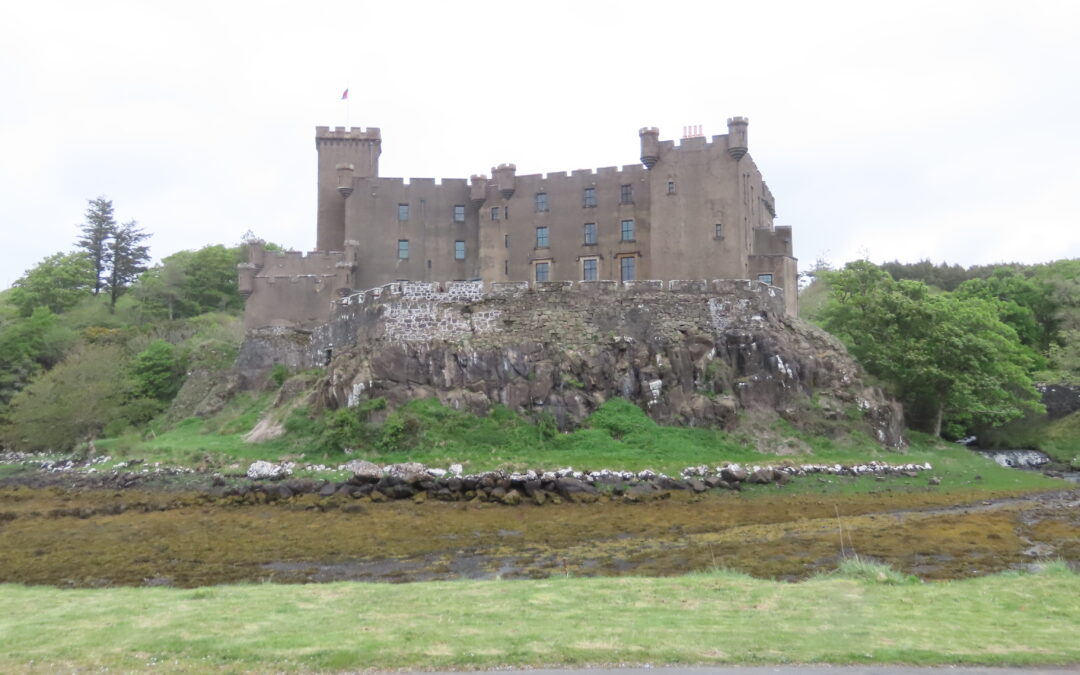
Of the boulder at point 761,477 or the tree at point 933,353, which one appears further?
the tree at point 933,353

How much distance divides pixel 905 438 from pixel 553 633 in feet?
111

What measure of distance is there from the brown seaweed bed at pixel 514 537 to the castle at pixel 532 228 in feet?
58.5

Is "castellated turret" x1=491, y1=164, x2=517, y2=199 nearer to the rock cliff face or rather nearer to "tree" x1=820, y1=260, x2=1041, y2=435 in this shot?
the rock cliff face

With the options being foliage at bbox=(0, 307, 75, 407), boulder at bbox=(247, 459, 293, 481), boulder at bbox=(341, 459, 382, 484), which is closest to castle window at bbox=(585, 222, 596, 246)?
boulder at bbox=(341, 459, 382, 484)

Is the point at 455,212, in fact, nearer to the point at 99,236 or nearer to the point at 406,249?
the point at 406,249

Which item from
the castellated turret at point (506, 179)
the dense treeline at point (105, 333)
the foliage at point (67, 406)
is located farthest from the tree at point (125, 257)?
the castellated turret at point (506, 179)

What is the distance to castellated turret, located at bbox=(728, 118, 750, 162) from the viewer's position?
42.2 m

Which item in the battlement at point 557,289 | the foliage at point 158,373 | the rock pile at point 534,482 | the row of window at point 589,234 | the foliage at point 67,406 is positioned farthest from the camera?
the foliage at point 158,373

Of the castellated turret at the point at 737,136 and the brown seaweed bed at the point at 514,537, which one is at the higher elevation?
the castellated turret at the point at 737,136

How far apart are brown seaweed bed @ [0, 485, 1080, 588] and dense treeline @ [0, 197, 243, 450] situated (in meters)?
22.5

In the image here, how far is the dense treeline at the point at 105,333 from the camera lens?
164ft

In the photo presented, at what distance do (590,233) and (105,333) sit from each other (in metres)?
40.9

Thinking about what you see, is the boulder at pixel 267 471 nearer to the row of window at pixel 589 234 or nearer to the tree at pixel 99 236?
the row of window at pixel 589 234

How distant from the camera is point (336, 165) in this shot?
4875 cm
